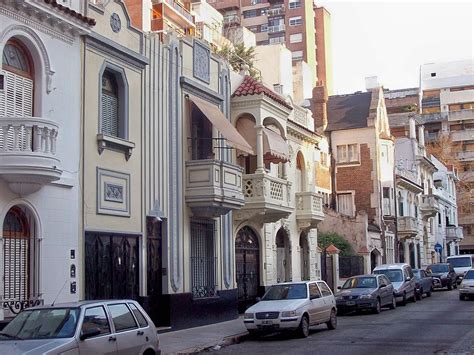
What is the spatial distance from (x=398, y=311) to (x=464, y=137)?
71094 millimetres

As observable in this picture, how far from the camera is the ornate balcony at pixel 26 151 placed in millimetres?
14859

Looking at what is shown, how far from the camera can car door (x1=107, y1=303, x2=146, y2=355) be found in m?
11.3

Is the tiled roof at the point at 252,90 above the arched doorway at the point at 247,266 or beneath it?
above

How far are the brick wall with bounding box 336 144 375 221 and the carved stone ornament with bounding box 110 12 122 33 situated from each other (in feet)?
95.4

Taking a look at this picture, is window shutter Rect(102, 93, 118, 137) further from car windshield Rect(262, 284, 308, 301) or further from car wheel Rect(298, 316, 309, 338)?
car wheel Rect(298, 316, 309, 338)

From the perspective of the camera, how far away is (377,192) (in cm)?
4659

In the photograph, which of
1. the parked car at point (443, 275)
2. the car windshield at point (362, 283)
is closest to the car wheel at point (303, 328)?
the car windshield at point (362, 283)

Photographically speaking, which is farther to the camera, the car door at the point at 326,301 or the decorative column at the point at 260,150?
the decorative column at the point at 260,150

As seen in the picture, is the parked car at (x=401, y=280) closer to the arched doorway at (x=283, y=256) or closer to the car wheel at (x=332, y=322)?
the arched doorway at (x=283, y=256)

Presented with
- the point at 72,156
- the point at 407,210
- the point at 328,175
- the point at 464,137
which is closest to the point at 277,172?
the point at 72,156

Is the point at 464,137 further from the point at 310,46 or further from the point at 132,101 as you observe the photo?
the point at 132,101

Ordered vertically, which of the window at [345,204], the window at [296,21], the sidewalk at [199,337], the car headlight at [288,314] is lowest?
the sidewalk at [199,337]

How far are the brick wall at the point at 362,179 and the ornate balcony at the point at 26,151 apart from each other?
1308 inches

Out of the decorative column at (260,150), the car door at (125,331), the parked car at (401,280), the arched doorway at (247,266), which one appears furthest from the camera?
the parked car at (401,280)
